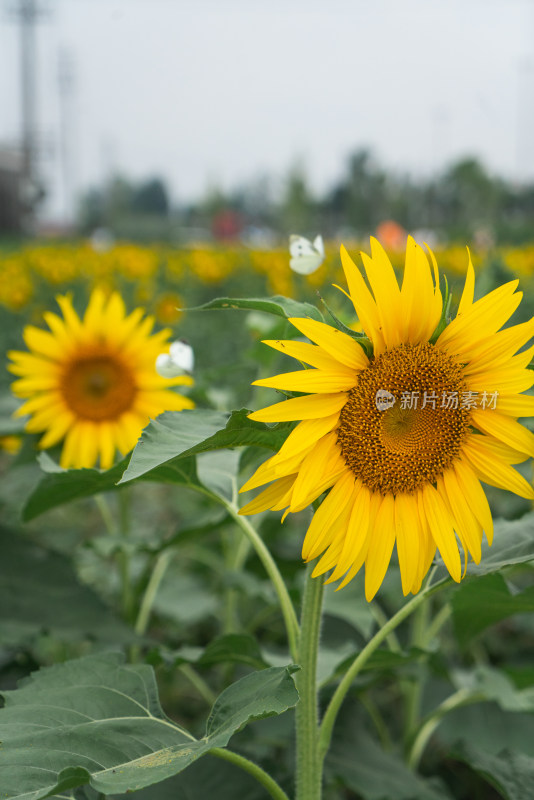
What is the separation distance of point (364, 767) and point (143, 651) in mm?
827

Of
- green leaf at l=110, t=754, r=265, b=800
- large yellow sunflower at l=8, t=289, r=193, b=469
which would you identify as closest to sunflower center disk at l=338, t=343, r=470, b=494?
green leaf at l=110, t=754, r=265, b=800

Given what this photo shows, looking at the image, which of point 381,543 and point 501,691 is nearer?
point 381,543

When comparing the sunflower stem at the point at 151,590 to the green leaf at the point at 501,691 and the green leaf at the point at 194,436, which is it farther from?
the green leaf at the point at 194,436

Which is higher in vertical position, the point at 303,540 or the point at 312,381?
the point at 312,381

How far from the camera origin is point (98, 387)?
186cm

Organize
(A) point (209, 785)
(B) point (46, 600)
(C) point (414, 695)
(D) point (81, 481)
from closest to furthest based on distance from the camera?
(D) point (81, 481), (A) point (209, 785), (B) point (46, 600), (C) point (414, 695)

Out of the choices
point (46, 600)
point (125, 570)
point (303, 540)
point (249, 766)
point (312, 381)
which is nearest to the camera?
point (312, 381)

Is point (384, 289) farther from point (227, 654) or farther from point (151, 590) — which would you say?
point (151, 590)

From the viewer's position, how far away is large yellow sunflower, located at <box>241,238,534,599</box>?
2.75ft

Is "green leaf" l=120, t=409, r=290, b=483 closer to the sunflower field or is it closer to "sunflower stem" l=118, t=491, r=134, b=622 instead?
the sunflower field

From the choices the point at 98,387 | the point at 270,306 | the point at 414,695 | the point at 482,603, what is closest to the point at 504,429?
the point at 270,306

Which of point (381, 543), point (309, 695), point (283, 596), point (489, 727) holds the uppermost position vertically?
point (381, 543)

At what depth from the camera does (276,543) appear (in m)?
2.38

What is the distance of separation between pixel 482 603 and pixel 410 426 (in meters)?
0.41
